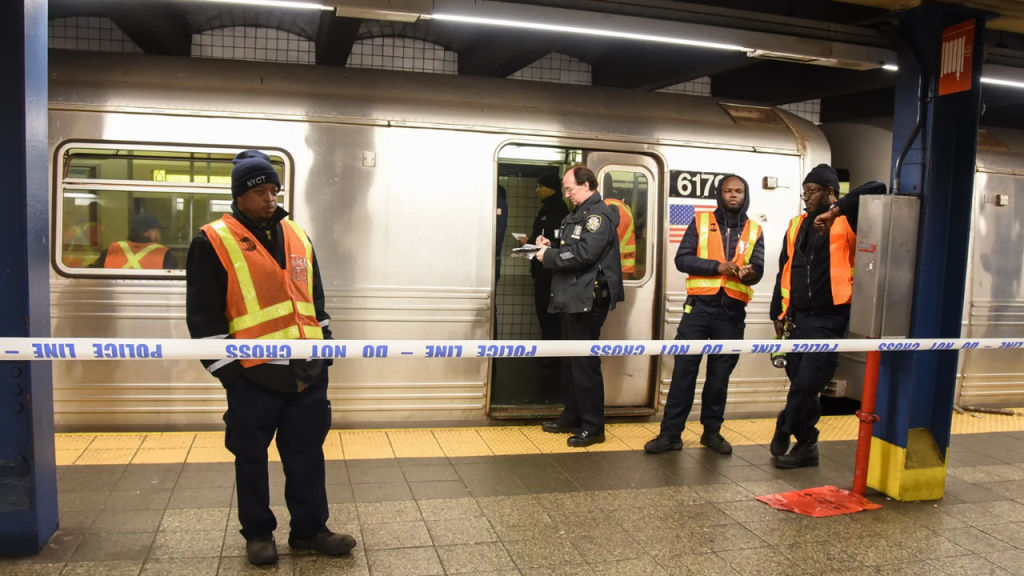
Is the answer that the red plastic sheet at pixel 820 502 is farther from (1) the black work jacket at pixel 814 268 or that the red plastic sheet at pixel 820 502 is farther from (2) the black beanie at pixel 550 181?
(2) the black beanie at pixel 550 181

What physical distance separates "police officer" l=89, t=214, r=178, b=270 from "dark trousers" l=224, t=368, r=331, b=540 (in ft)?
7.23

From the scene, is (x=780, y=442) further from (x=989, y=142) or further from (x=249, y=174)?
(x=989, y=142)

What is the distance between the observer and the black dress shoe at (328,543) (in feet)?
11.9

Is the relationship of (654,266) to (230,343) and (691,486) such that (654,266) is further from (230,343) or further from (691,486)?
(230,343)

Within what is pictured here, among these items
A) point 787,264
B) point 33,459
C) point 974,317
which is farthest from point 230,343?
point 974,317

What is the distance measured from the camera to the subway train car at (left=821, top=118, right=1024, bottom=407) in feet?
23.7

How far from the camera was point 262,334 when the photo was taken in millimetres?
3514

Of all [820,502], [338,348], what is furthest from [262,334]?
[820,502]

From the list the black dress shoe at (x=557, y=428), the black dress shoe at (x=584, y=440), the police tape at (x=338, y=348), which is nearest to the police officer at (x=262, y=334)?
the police tape at (x=338, y=348)

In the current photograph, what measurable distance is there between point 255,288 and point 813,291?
344cm

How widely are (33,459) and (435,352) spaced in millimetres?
1809

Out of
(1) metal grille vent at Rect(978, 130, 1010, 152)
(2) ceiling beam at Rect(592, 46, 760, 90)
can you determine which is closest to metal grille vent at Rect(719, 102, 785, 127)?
(2) ceiling beam at Rect(592, 46, 760, 90)

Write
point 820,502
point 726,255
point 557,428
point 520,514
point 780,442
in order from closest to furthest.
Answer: point 520,514, point 820,502, point 780,442, point 726,255, point 557,428

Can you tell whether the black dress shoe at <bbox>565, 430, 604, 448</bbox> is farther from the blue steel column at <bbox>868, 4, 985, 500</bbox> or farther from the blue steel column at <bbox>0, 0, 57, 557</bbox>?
the blue steel column at <bbox>0, 0, 57, 557</bbox>
